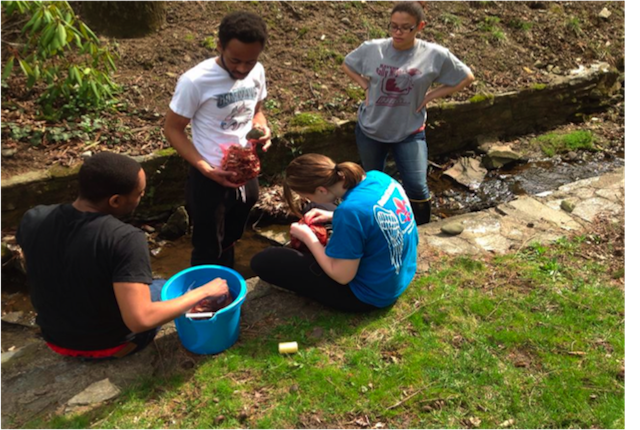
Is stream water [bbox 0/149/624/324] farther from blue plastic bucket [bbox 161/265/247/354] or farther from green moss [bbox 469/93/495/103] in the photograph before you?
blue plastic bucket [bbox 161/265/247/354]

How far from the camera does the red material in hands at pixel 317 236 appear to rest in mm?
3434

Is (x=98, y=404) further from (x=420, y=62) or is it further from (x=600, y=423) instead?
(x=420, y=62)

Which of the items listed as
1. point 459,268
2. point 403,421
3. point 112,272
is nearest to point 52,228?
point 112,272

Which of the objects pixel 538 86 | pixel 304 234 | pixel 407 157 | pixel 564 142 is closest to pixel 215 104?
pixel 304 234

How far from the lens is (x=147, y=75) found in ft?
Result: 20.4

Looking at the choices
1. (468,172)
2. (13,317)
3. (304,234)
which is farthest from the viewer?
(468,172)

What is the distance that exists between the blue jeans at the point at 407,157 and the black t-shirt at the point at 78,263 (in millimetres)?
2407

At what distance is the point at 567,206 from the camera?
15.6ft

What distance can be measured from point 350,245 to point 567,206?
2772 millimetres

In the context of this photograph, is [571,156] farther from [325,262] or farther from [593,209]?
[325,262]

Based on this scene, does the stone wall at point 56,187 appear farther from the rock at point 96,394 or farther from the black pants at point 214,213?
the rock at point 96,394

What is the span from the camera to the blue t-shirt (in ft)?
9.59

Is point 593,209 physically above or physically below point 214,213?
below

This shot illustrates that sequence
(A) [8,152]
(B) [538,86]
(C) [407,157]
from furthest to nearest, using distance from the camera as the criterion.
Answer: (B) [538,86] → (A) [8,152] → (C) [407,157]
